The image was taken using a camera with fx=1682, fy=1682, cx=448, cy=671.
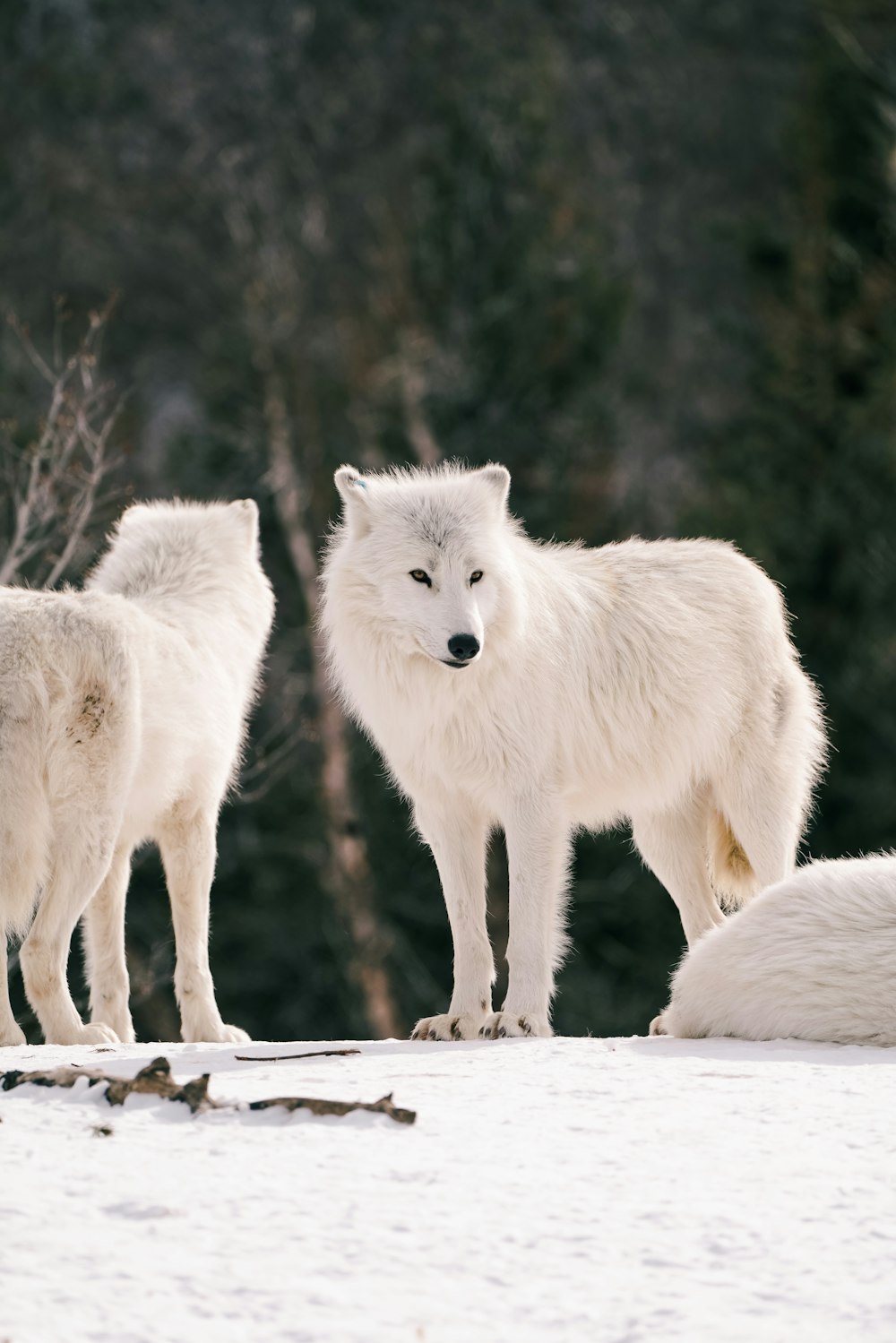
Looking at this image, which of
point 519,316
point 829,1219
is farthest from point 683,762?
point 519,316

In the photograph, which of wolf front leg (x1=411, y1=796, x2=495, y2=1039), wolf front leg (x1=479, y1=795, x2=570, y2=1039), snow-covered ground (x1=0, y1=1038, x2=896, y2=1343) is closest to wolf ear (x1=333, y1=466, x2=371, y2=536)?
wolf front leg (x1=411, y1=796, x2=495, y2=1039)

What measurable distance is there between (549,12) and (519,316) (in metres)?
10.2

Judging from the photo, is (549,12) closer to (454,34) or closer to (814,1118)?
(454,34)

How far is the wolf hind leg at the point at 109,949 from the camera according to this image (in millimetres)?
5945

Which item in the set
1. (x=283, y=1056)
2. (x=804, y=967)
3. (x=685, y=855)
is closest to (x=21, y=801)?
(x=283, y=1056)

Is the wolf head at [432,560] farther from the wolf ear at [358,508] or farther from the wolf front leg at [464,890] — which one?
the wolf front leg at [464,890]

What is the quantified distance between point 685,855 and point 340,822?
423 inches

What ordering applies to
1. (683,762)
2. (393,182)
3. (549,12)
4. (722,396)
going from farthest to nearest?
(549,12), (722,396), (393,182), (683,762)

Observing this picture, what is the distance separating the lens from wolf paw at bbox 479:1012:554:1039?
207 inches

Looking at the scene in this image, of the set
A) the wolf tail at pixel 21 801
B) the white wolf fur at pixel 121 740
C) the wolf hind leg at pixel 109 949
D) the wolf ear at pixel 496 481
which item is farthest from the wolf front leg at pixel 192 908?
the wolf ear at pixel 496 481

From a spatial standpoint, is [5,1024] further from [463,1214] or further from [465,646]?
[463,1214]

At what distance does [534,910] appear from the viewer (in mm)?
5457

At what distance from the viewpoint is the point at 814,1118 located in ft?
12.0

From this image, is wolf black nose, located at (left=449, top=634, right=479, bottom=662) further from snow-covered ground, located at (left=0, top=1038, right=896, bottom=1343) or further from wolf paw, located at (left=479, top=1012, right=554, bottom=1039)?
snow-covered ground, located at (left=0, top=1038, right=896, bottom=1343)
